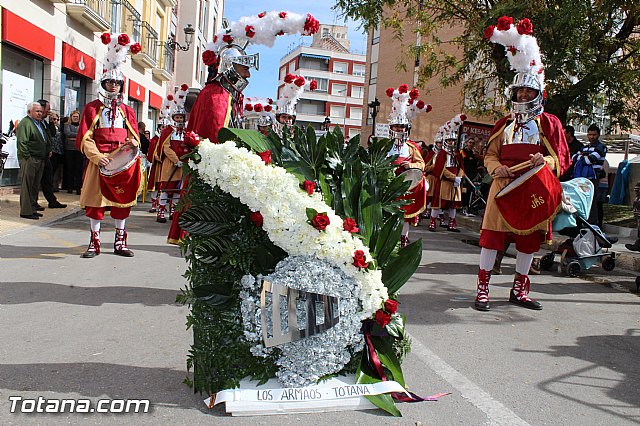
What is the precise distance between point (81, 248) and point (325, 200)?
601 cm

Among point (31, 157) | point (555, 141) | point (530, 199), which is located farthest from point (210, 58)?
point (31, 157)

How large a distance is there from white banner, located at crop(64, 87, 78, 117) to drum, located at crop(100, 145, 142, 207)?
35.6 ft

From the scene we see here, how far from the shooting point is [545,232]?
6246 millimetres

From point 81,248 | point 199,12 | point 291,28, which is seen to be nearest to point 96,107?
point 81,248

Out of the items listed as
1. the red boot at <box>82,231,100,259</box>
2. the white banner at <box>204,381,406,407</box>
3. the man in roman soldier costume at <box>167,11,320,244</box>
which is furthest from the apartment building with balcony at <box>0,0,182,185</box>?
the white banner at <box>204,381,406,407</box>

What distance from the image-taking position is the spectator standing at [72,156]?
47.5ft

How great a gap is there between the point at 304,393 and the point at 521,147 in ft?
12.6

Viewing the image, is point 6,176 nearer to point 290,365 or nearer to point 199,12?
point 290,365

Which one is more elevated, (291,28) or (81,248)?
(291,28)

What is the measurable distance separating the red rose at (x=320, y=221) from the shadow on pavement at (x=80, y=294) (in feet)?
9.23

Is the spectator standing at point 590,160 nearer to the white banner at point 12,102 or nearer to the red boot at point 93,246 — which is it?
the red boot at point 93,246

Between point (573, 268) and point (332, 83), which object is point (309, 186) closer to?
point (573, 268)

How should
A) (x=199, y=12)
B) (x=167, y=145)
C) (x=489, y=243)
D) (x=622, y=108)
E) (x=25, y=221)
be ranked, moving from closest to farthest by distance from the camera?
(x=489, y=243)
(x=25, y=221)
(x=167, y=145)
(x=622, y=108)
(x=199, y=12)

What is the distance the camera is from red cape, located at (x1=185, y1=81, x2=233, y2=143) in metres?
5.00
